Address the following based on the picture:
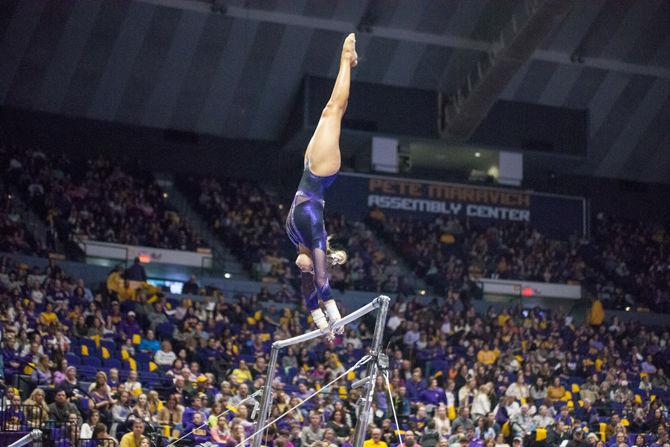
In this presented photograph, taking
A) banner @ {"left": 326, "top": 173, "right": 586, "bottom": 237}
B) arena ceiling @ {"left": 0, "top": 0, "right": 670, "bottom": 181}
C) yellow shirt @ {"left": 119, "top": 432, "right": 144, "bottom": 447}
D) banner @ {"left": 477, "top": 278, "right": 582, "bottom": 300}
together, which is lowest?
yellow shirt @ {"left": 119, "top": 432, "right": 144, "bottom": 447}

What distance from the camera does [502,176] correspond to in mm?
31812

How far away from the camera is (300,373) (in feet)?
63.0

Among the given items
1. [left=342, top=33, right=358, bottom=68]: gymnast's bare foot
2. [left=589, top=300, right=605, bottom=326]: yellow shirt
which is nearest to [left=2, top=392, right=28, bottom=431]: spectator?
[left=342, top=33, right=358, bottom=68]: gymnast's bare foot

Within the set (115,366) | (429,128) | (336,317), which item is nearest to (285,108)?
(429,128)

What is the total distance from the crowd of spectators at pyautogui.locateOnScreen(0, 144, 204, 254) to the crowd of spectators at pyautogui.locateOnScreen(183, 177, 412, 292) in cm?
119

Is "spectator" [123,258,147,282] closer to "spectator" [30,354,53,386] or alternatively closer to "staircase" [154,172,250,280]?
"staircase" [154,172,250,280]

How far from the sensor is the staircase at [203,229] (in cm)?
2691

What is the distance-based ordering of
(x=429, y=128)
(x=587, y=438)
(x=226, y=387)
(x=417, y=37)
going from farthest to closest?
(x=429, y=128), (x=417, y=37), (x=587, y=438), (x=226, y=387)

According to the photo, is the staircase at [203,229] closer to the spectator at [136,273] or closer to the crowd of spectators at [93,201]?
the crowd of spectators at [93,201]

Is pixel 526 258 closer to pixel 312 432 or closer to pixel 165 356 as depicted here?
pixel 165 356

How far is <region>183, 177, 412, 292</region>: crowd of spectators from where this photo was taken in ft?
85.7

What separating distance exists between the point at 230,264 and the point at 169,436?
42.3ft

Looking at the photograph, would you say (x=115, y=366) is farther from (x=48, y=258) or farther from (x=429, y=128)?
(x=429, y=128)

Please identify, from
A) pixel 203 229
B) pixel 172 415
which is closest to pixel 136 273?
pixel 203 229
